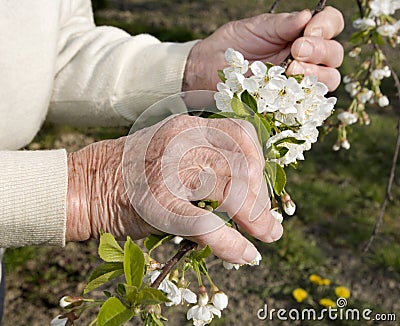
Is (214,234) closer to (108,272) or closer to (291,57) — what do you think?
(108,272)

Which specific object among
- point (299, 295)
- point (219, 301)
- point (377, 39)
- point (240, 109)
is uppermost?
point (240, 109)

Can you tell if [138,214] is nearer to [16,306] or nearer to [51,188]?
[51,188]

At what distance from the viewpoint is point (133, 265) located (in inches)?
34.6

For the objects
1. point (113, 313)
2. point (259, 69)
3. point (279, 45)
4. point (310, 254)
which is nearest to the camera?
point (113, 313)

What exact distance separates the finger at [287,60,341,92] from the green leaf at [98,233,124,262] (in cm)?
58

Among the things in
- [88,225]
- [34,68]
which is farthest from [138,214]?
[34,68]

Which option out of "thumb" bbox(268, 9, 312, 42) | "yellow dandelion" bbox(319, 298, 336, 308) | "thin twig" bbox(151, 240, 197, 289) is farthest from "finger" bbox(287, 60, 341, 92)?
"yellow dandelion" bbox(319, 298, 336, 308)

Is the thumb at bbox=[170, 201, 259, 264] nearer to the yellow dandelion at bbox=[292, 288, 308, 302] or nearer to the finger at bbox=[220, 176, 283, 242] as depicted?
the finger at bbox=[220, 176, 283, 242]

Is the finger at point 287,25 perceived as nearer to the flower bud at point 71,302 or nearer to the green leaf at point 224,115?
the green leaf at point 224,115

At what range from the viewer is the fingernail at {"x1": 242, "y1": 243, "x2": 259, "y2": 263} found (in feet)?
3.42

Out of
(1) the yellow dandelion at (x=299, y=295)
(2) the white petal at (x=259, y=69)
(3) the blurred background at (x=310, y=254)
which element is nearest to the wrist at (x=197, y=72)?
(2) the white petal at (x=259, y=69)

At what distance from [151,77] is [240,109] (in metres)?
0.73

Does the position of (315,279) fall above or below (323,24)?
below

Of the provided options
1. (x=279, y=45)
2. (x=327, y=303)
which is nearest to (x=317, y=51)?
(x=279, y=45)
